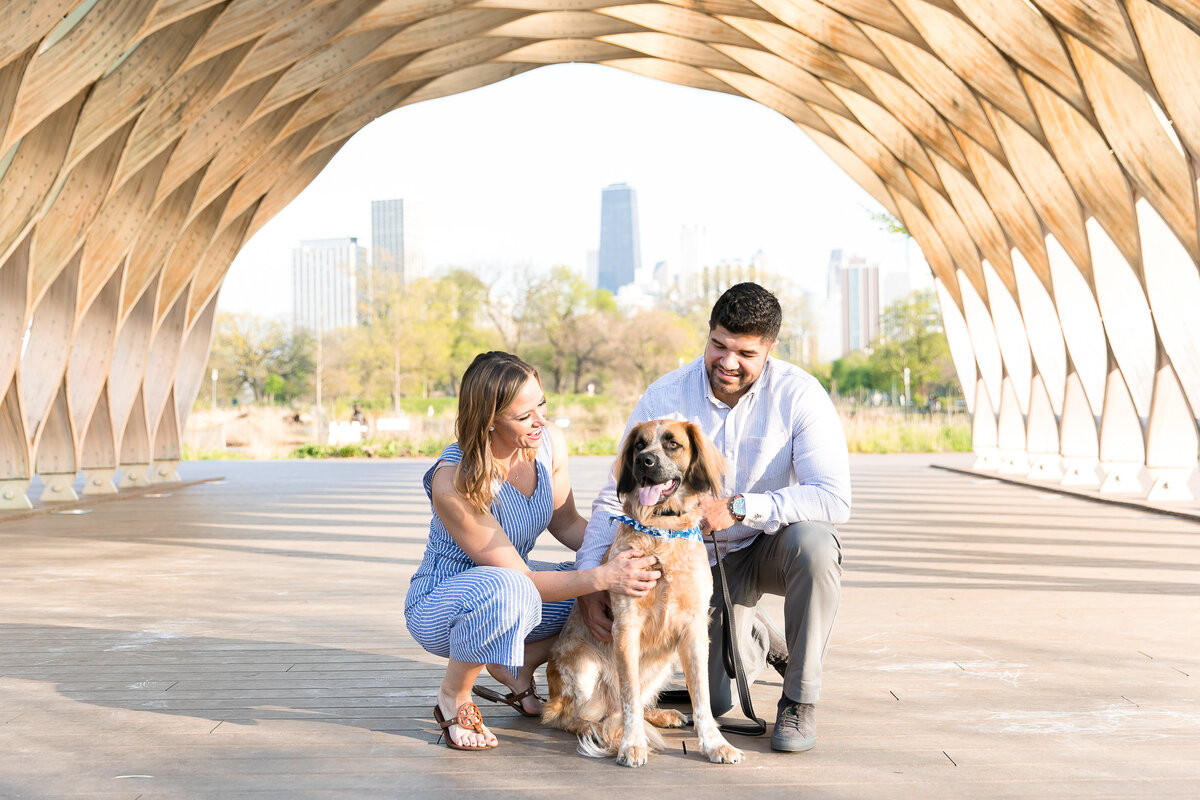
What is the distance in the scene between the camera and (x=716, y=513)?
13.5 feet

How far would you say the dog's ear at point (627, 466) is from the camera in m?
3.96

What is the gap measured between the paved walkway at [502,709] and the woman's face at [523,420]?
1235 mm

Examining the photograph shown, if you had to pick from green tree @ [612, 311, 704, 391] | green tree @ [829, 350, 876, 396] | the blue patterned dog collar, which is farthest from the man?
green tree @ [829, 350, 876, 396]

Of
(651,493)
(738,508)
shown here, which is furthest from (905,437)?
(651,493)

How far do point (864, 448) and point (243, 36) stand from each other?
22199mm

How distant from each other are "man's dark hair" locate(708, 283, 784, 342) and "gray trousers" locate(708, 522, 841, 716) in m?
0.82

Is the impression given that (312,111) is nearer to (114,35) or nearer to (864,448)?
(114,35)

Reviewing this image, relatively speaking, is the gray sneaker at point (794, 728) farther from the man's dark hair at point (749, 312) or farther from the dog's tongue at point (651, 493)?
the man's dark hair at point (749, 312)

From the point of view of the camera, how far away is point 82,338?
54.7 feet

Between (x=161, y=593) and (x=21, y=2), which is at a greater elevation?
(x=21, y=2)

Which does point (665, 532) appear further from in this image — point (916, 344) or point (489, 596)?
point (916, 344)

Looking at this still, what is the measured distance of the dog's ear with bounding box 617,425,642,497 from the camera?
3963 mm

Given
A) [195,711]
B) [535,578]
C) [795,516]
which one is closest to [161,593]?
[195,711]

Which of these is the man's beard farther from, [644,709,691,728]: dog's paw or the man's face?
[644,709,691,728]: dog's paw
